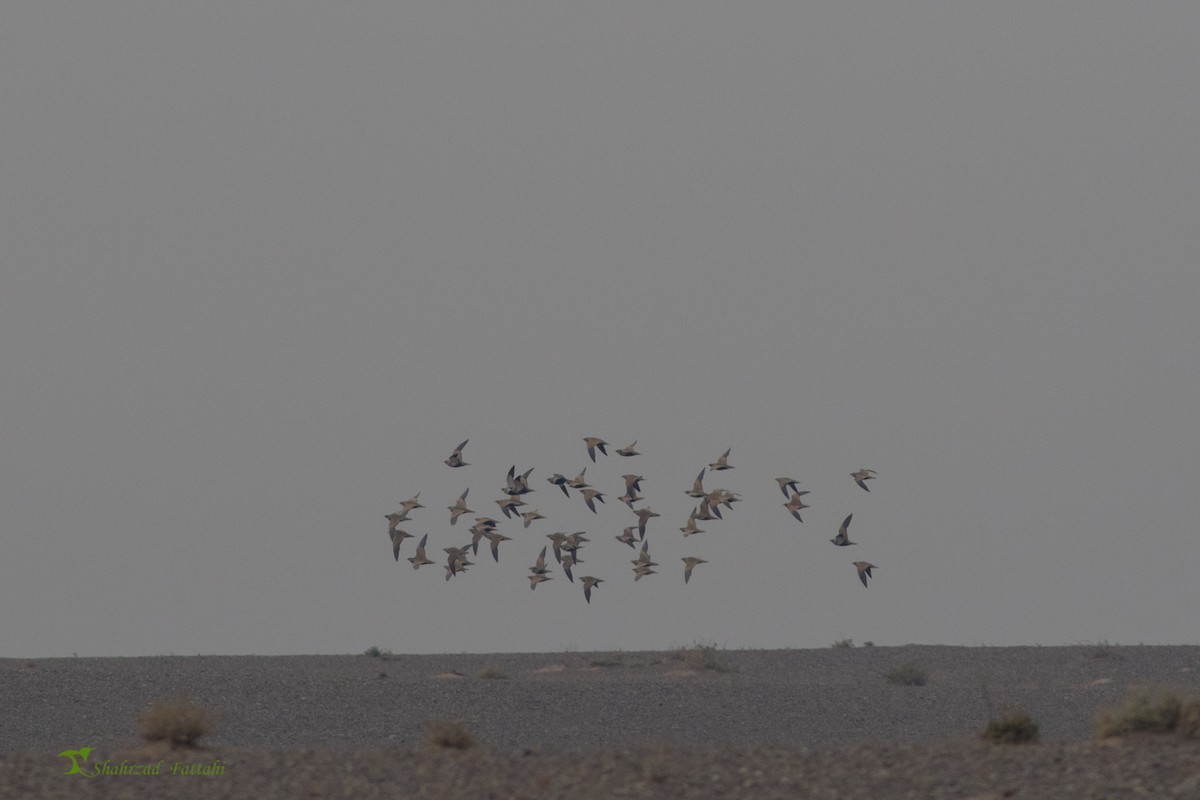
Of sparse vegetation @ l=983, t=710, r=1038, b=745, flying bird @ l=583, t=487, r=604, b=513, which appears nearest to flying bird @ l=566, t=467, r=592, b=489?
flying bird @ l=583, t=487, r=604, b=513

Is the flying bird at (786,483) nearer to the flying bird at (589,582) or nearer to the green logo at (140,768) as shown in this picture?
the flying bird at (589,582)

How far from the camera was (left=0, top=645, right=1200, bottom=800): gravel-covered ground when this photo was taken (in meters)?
15.2

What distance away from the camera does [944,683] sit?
35.9 meters

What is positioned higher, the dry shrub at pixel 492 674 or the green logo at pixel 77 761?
the dry shrub at pixel 492 674

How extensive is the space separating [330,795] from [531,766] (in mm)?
2058

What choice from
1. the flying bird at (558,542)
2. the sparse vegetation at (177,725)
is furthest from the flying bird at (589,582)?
the sparse vegetation at (177,725)

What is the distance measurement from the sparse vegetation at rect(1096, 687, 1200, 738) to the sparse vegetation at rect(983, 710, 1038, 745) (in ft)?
2.66

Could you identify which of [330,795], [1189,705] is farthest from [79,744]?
[1189,705]

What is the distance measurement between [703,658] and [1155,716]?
2167 cm

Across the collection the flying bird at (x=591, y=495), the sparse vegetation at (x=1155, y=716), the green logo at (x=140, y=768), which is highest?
the flying bird at (x=591, y=495)

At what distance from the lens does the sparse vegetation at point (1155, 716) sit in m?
17.0

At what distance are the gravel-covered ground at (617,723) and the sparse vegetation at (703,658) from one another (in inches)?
4.1

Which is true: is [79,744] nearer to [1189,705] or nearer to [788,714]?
[788,714]

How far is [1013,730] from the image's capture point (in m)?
17.3
